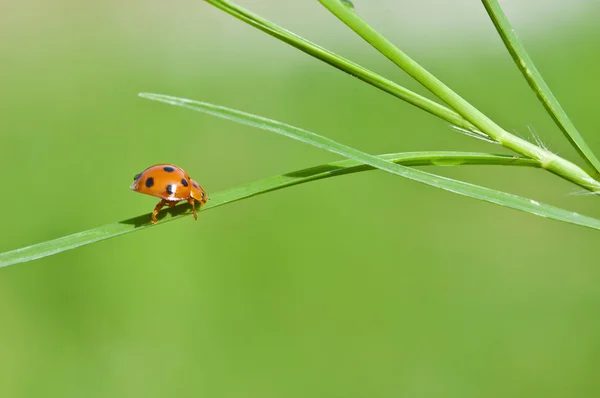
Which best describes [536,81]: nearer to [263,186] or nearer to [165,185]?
[263,186]

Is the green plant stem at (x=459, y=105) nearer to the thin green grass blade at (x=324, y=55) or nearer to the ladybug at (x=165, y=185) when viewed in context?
the thin green grass blade at (x=324, y=55)

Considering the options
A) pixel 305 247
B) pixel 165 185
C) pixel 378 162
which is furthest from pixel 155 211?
pixel 305 247

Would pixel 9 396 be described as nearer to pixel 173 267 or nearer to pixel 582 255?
pixel 173 267

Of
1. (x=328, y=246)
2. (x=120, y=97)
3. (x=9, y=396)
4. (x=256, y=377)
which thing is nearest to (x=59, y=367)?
(x=9, y=396)

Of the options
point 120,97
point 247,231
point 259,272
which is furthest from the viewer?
point 120,97

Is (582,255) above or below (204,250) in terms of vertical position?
below
